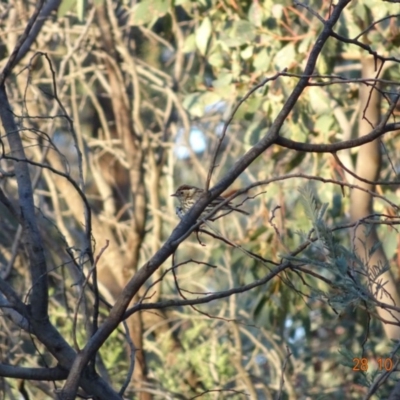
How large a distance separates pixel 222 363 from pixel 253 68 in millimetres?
1685

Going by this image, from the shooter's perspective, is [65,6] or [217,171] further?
[217,171]

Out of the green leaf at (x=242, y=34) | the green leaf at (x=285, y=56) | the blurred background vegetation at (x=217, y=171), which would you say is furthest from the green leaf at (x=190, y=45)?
the green leaf at (x=285, y=56)

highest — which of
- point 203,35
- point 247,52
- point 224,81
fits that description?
point 203,35

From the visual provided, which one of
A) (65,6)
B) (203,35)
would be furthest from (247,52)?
(65,6)

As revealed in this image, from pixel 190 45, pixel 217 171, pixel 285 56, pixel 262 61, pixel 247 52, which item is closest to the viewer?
pixel 285 56

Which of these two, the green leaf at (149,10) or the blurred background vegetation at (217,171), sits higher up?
the green leaf at (149,10)

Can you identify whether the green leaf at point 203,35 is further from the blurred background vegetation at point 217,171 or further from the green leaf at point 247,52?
the green leaf at point 247,52

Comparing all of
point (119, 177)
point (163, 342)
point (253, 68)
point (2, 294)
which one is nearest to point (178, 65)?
point (253, 68)

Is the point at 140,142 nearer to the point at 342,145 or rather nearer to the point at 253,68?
the point at 253,68

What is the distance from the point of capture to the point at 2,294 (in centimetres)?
242

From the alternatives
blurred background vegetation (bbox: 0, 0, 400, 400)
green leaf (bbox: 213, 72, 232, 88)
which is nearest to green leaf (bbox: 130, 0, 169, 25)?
blurred background vegetation (bbox: 0, 0, 400, 400)

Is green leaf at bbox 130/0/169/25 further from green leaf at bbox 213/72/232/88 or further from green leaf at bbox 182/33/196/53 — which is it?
green leaf at bbox 213/72/232/88

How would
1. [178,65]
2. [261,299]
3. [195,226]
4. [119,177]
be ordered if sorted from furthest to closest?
1. [119,177]
2. [178,65]
3. [261,299]
4. [195,226]

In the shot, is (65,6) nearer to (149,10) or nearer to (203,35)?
(149,10)
